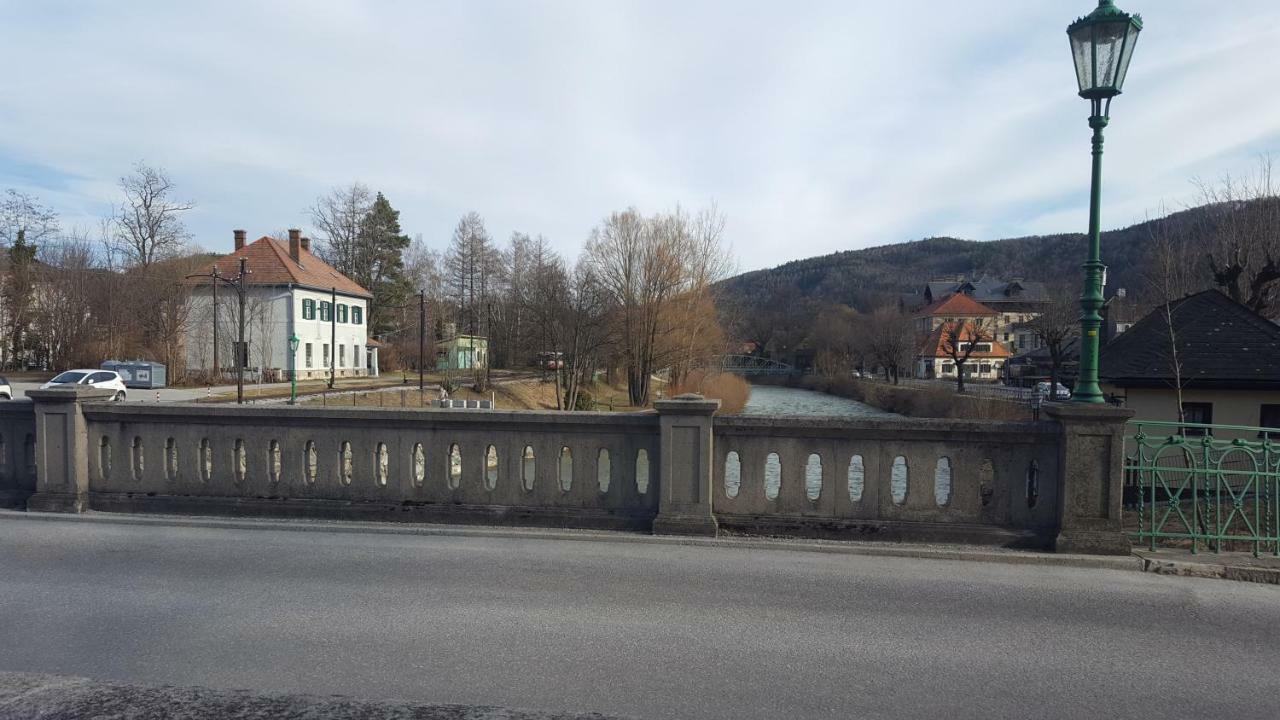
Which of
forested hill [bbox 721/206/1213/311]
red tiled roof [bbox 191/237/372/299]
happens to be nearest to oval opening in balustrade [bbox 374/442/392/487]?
red tiled roof [bbox 191/237/372/299]

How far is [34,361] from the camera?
163 ft

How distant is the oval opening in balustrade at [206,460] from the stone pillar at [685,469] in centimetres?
448

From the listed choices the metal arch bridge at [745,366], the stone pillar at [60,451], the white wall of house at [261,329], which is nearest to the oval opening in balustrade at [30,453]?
the stone pillar at [60,451]

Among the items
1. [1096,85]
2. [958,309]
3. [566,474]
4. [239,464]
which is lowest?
[566,474]

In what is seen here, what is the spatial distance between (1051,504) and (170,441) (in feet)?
27.4

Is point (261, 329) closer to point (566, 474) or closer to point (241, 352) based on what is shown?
point (241, 352)

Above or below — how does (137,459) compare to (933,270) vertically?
below

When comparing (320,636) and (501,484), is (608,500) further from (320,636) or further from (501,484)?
(320,636)

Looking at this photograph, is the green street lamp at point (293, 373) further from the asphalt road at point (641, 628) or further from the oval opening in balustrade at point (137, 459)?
the asphalt road at point (641, 628)

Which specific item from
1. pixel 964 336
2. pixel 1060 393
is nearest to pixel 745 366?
pixel 964 336

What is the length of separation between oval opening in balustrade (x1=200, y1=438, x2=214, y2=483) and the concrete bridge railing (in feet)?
0.05

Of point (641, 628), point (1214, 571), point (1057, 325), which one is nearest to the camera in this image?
point (641, 628)

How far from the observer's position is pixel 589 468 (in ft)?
23.3

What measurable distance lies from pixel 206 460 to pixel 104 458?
1092 mm
